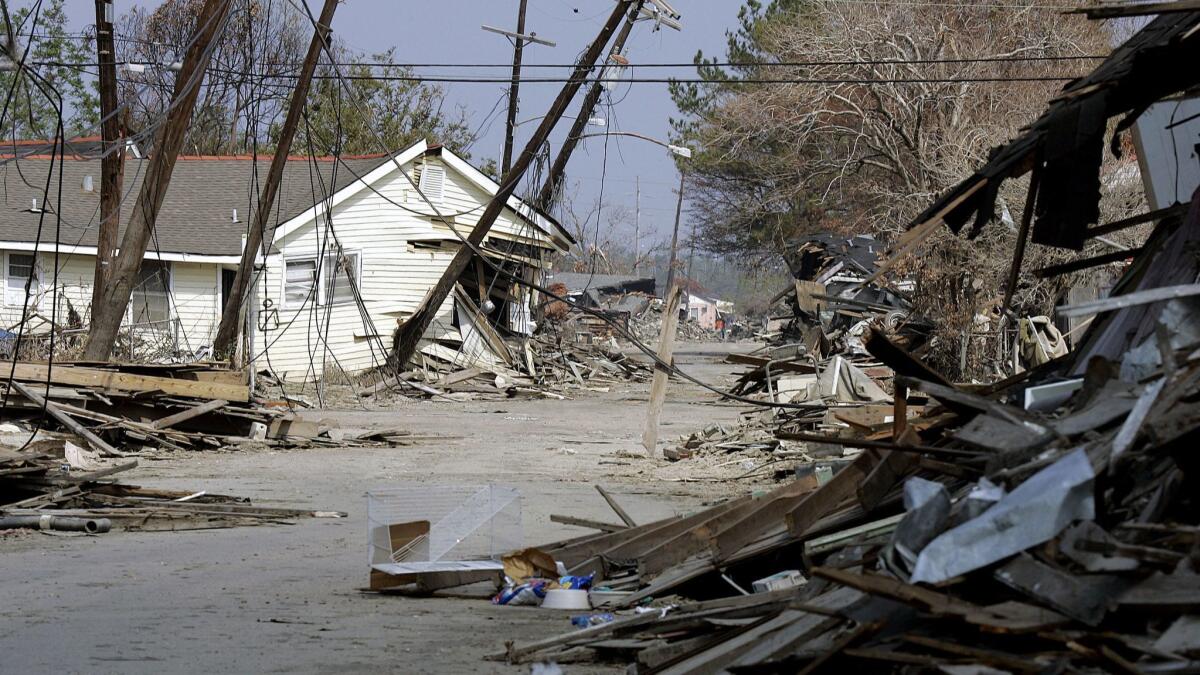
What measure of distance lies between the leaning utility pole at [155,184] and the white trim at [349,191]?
7.50m

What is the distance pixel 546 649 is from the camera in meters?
6.53

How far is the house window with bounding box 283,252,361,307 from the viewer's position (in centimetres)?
2841

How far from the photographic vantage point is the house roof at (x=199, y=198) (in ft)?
90.8

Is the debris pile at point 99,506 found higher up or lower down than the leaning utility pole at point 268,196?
lower down

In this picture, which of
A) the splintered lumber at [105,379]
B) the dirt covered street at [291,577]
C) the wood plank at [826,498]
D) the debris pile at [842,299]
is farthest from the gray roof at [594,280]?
the wood plank at [826,498]

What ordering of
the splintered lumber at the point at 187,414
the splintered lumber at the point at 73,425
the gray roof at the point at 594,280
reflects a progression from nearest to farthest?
the splintered lumber at the point at 73,425
the splintered lumber at the point at 187,414
the gray roof at the point at 594,280

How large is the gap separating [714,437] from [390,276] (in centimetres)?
1523

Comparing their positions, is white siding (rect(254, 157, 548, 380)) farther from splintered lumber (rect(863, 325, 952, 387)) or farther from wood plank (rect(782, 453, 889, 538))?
splintered lumber (rect(863, 325, 952, 387))

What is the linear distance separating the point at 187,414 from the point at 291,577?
30.0ft

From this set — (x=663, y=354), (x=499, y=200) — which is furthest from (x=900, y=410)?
(x=499, y=200)

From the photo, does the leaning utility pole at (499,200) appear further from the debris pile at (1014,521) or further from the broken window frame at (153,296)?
the debris pile at (1014,521)

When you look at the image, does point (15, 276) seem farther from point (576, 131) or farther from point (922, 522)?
point (922, 522)

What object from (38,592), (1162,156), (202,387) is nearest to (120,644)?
(38,592)

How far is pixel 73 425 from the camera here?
16.3 meters
